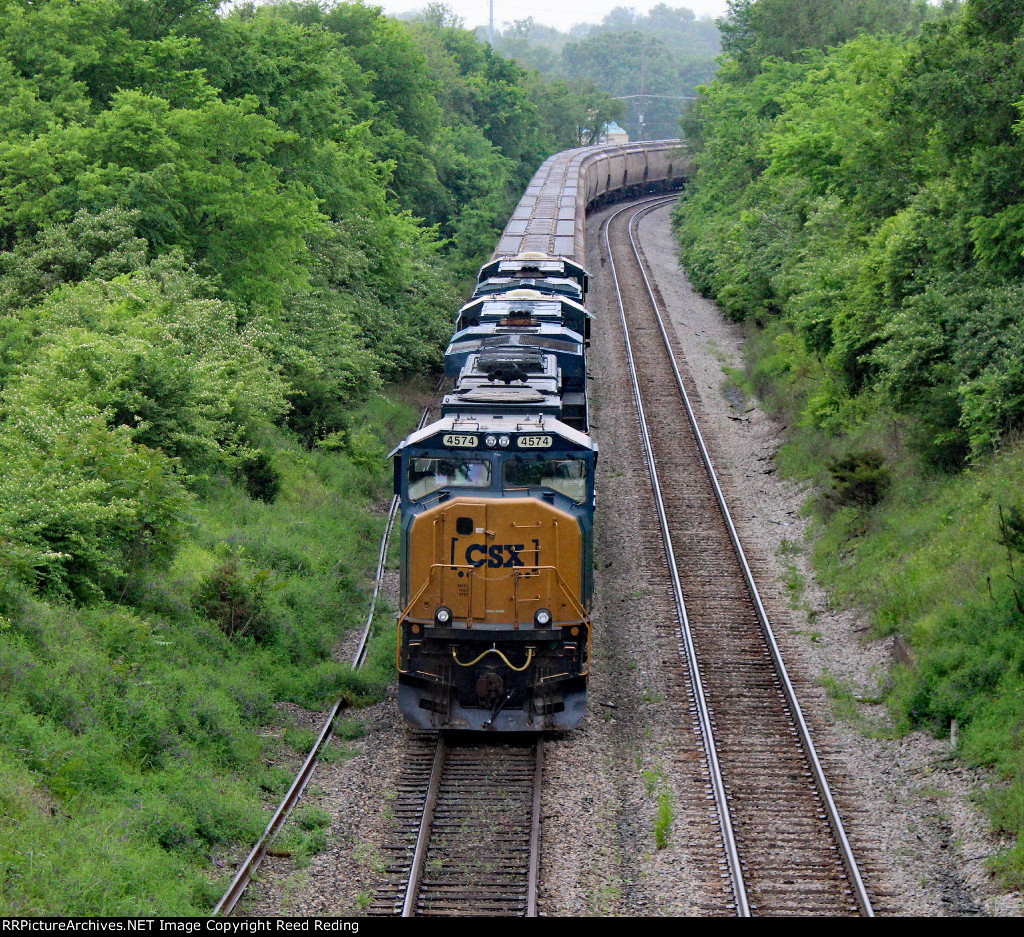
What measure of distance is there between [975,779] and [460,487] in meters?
7.11

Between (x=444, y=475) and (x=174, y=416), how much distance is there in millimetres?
7174

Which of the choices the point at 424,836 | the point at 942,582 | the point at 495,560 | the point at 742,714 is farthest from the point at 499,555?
the point at 942,582

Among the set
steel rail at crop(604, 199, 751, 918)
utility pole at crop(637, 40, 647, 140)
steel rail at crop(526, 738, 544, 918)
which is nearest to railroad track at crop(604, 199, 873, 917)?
steel rail at crop(604, 199, 751, 918)

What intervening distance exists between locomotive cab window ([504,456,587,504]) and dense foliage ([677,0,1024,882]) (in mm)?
5388

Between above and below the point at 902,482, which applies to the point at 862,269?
above

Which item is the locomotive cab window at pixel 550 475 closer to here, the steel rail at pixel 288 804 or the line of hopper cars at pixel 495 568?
the line of hopper cars at pixel 495 568

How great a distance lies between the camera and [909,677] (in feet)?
50.0

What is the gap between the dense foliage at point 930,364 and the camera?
15.0 m

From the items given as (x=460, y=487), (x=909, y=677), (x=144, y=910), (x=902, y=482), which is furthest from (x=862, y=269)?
(x=144, y=910)

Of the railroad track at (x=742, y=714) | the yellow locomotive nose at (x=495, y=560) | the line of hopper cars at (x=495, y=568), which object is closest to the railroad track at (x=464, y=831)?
the line of hopper cars at (x=495, y=568)

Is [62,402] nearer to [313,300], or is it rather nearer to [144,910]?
[144,910]

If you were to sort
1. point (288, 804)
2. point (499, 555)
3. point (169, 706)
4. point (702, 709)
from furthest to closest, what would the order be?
1. point (702, 709)
2. point (499, 555)
3. point (169, 706)
4. point (288, 804)

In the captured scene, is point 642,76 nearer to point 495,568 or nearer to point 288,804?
point 495,568

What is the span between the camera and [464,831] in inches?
486
